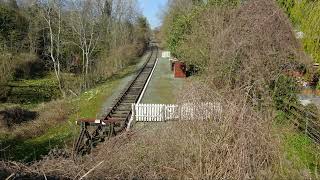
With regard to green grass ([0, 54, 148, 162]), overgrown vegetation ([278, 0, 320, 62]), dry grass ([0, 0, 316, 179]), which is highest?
overgrown vegetation ([278, 0, 320, 62])

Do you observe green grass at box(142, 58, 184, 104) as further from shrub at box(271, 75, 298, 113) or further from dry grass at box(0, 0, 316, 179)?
dry grass at box(0, 0, 316, 179)

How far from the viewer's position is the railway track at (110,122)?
42.8 ft

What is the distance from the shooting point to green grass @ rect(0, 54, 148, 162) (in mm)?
15062

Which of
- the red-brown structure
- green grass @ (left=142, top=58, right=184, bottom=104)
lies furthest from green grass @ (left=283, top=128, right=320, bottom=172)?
the red-brown structure

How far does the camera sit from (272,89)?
685 inches

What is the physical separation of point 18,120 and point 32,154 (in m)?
6.47

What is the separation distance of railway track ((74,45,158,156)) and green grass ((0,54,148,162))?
3.44 ft

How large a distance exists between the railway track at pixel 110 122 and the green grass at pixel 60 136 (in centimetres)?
105

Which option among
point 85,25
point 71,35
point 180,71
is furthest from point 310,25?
point 71,35

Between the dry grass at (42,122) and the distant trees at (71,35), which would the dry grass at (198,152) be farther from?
the distant trees at (71,35)

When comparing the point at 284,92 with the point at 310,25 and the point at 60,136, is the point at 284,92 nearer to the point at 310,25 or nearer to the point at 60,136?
the point at 310,25

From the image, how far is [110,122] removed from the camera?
1447 cm

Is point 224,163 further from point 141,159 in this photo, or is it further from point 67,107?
point 67,107

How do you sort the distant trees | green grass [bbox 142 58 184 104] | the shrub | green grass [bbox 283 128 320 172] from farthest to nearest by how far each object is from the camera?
the distant trees, green grass [bbox 142 58 184 104], the shrub, green grass [bbox 283 128 320 172]
